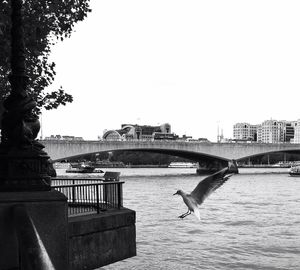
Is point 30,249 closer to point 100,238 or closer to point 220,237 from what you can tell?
point 100,238

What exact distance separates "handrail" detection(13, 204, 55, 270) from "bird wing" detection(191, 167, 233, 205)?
4.83 feet

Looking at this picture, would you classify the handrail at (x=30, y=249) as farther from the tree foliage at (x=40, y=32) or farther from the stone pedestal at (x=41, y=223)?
the tree foliage at (x=40, y=32)

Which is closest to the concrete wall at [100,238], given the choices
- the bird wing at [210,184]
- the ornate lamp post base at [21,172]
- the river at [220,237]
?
the river at [220,237]

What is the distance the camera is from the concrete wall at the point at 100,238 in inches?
357

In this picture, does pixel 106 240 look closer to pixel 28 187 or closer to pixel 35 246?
pixel 28 187

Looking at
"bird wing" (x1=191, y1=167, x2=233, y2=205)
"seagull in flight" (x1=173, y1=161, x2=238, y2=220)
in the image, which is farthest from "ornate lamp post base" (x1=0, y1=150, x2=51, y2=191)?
"bird wing" (x1=191, y1=167, x2=233, y2=205)

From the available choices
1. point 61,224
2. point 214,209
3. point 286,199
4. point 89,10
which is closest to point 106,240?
point 61,224

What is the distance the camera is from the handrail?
411cm

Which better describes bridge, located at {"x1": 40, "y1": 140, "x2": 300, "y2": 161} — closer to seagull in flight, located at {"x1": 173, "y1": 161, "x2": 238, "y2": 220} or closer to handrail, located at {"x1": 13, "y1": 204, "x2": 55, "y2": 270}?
handrail, located at {"x1": 13, "y1": 204, "x2": 55, "y2": 270}

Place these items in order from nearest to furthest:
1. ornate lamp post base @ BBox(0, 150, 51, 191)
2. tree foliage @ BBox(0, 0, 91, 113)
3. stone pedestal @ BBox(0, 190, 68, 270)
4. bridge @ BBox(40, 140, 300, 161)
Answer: stone pedestal @ BBox(0, 190, 68, 270), ornate lamp post base @ BBox(0, 150, 51, 191), tree foliage @ BBox(0, 0, 91, 113), bridge @ BBox(40, 140, 300, 161)

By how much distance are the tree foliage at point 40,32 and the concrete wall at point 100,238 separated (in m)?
4.07

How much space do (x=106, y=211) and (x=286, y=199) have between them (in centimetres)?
2275

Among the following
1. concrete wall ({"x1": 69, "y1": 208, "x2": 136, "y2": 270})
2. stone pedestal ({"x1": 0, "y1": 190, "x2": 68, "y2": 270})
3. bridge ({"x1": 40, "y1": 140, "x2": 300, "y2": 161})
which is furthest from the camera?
bridge ({"x1": 40, "y1": 140, "x2": 300, "y2": 161})

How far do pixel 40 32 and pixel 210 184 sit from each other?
804 centimetres
